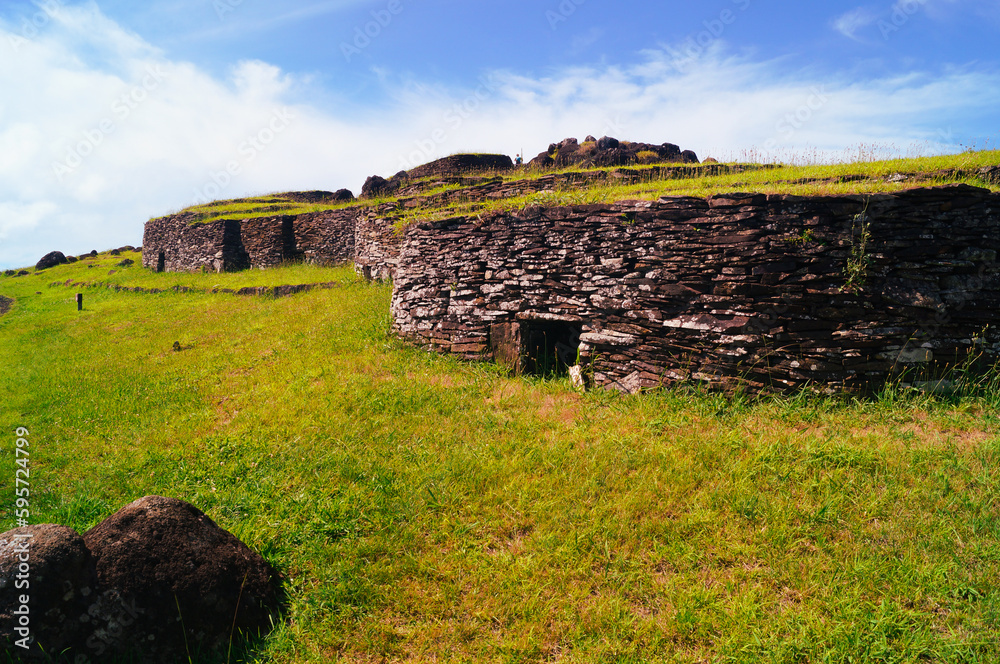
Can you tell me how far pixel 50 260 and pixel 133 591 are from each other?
4268cm

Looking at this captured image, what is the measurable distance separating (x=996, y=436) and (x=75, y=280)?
116ft

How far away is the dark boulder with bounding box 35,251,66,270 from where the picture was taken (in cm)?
3372

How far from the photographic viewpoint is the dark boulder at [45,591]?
3053mm

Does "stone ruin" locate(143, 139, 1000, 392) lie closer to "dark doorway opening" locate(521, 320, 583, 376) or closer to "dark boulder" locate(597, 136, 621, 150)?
"dark doorway opening" locate(521, 320, 583, 376)

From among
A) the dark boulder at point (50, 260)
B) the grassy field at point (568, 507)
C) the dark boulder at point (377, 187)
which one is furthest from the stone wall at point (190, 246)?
the grassy field at point (568, 507)

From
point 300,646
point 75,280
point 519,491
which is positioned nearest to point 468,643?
point 300,646

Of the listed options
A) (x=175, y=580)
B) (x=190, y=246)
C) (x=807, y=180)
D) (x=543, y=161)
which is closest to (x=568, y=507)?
(x=175, y=580)

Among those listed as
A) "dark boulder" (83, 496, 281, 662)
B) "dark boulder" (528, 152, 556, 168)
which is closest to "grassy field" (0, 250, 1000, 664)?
"dark boulder" (83, 496, 281, 662)

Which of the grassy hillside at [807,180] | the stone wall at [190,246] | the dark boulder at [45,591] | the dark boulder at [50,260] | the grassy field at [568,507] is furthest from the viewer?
the dark boulder at [50,260]

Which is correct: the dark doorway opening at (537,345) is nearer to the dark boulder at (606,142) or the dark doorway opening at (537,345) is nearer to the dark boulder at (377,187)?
the dark boulder at (606,142)

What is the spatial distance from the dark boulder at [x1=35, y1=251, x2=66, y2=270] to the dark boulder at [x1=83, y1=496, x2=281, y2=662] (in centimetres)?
4153

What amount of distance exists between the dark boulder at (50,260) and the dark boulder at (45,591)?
41.6 meters

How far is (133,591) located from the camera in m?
3.41

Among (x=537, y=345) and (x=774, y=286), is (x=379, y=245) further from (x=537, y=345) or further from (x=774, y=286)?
(x=774, y=286)
